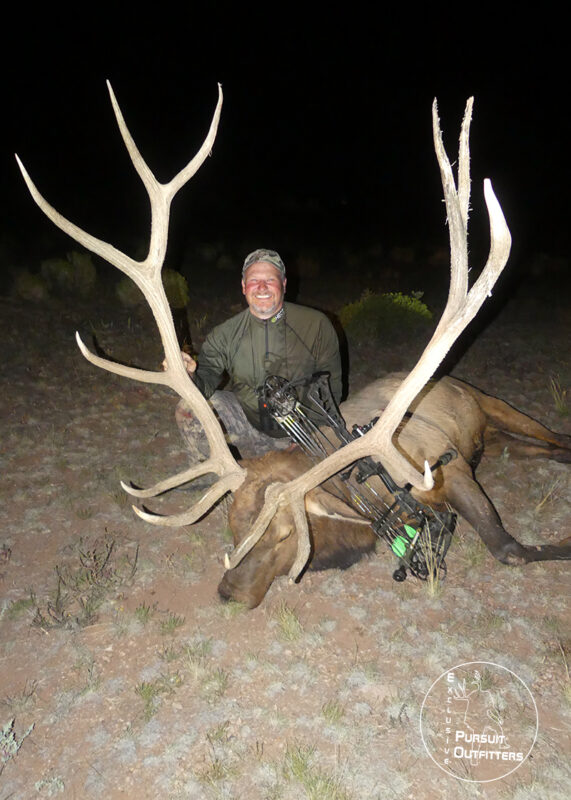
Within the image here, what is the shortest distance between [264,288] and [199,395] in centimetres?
113

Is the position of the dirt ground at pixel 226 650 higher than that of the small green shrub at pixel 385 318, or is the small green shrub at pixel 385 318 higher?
the small green shrub at pixel 385 318

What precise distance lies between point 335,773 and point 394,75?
40693 millimetres

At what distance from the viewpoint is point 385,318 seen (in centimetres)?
730

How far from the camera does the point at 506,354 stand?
6637mm

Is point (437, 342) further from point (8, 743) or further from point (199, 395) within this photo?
point (8, 743)

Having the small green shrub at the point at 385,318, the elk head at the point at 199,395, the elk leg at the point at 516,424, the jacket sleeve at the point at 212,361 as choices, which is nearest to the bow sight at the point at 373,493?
the elk head at the point at 199,395

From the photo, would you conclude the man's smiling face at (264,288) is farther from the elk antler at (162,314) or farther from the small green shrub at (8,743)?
the small green shrub at (8,743)

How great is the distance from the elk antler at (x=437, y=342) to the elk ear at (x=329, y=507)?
0.33m

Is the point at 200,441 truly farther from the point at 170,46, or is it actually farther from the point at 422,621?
the point at 170,46

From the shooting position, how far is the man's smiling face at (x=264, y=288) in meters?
3.43

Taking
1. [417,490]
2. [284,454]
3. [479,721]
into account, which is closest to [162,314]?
[284,454]

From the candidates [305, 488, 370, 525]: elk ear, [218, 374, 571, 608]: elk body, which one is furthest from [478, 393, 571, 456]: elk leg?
[305, 488, 370, 525]: elk ear

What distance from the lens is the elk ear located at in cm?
294

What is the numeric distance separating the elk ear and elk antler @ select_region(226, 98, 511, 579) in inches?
12.8
